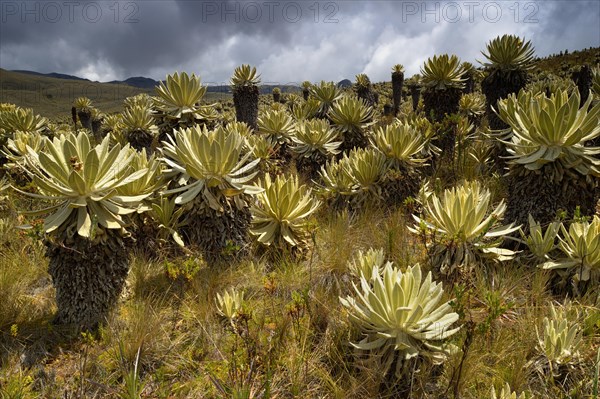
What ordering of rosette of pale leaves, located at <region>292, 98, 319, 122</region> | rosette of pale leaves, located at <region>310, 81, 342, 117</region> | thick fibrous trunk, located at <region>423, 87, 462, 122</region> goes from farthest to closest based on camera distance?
rosette of pale leaves, located at <region>292, 98, 319, 122</region>
rosette of pale leaves, located at <region>310, 81, 342, 117</region>
thick fibrous trunk, located at <region>423, 87, 462, 122</region>

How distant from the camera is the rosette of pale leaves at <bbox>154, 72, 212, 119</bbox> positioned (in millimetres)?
4758

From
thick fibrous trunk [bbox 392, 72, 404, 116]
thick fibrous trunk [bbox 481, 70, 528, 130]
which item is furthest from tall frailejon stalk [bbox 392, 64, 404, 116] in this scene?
thick fibrous trunk [bbox 481, 70, 528, 130]

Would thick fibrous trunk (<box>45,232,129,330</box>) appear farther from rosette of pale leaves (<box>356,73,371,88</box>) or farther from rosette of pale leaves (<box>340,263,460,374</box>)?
rosette of pale leaves (<box>356,73,371,88</box>)

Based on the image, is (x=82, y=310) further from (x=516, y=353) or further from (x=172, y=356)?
(x=516, y=353)

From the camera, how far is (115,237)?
108 inches

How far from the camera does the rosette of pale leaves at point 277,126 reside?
592 cm

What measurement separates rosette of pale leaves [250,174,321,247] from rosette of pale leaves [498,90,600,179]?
2.05 m

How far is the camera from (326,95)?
281 inches

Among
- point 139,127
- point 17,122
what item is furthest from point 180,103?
point 17,122

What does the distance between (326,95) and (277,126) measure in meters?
1.72

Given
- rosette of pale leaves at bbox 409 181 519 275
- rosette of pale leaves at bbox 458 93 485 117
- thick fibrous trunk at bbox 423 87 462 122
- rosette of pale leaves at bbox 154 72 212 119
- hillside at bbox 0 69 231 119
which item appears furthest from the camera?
hillside at bbox 0 69 231 119

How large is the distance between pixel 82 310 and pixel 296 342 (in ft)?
5.42

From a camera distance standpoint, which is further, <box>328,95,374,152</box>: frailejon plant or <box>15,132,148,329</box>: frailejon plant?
<box>328,95,374,152</box>: frailejon plant

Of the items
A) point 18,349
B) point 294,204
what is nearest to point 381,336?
point 294,204
